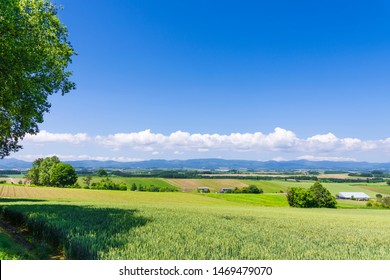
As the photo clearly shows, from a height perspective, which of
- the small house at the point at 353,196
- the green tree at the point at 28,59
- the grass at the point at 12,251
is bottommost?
the small house at the point at 353,196

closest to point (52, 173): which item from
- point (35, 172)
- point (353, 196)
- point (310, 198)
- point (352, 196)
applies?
point (35, 172)

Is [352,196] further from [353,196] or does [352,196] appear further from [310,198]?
[310,198]

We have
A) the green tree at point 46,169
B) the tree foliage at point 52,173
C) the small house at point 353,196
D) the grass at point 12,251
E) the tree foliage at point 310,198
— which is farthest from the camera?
the small house at point 353,196

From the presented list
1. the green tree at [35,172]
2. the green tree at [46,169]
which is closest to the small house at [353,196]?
the green tree at [46,169]

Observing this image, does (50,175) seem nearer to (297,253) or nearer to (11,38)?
(11,38)

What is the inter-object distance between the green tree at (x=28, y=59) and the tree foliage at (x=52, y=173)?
93.5 m

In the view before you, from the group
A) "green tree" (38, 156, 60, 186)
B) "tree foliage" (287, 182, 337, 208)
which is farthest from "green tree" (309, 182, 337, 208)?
"green tree" (38, 156, 60, 186)

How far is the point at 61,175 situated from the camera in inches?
4304

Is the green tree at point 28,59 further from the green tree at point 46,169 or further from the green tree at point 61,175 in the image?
the green tree at point 46,169

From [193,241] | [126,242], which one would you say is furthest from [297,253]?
[126,242]

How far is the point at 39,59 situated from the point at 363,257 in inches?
805

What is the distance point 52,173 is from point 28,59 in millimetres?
105440

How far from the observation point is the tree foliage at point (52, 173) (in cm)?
10962

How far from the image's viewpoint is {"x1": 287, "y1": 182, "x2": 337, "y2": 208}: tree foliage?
91.1 m
